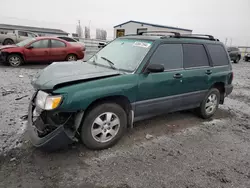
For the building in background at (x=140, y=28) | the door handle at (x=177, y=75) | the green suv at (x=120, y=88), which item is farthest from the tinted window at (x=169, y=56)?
the building in background at (x=140, y=28)

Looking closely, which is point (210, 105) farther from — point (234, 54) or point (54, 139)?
point (234, 54)

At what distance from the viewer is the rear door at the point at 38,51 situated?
9.12 m

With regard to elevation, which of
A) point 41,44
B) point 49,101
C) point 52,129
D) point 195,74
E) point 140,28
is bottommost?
point 52,129

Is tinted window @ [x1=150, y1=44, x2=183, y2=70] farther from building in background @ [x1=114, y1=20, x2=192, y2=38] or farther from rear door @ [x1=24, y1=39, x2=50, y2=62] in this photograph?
building in background @ [x1=114, y1=20, x2=192, y2=38]

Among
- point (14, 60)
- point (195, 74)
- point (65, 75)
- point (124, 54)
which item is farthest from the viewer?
point (14, 60)

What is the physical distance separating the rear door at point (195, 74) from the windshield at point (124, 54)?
978 mm

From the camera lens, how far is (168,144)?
3.37m

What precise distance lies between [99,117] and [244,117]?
4.10 metres

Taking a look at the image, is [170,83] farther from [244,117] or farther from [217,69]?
[244,117]

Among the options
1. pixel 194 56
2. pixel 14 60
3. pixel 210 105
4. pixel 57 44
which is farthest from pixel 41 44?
pixel 210 105

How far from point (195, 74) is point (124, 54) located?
1550mm

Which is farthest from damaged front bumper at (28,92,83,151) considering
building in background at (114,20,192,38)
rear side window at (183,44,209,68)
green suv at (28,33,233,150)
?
building in background at (114,20,192,38)

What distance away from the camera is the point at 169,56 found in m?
3.57

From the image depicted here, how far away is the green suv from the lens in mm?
2576
